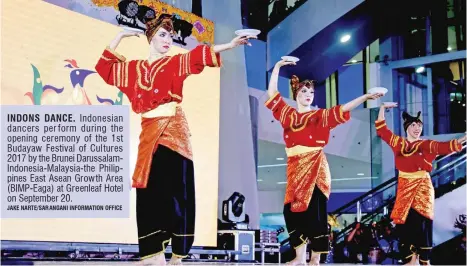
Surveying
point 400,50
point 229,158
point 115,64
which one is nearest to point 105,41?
point 115,64

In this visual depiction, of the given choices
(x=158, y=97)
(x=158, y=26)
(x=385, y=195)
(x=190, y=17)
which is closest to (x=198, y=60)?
(x=158, y=97)

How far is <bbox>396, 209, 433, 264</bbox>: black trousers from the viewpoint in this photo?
6363 mm

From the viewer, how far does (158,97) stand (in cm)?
479

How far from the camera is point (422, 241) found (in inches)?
251

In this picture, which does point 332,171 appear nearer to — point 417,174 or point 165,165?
point 417,174

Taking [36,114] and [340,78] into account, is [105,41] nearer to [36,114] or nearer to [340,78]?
[36,114]

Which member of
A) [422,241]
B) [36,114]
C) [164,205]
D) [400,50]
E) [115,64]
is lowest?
[422,241]

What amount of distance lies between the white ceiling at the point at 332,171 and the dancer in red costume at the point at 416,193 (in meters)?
1.32

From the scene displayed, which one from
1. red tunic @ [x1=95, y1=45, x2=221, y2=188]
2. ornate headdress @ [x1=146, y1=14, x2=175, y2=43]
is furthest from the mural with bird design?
ornate headdress @ [x1=146, y1=14, x2=175, y2=43]

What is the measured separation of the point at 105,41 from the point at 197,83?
1.06m

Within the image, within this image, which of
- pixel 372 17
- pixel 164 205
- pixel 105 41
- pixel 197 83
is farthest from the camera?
pixel 372 17

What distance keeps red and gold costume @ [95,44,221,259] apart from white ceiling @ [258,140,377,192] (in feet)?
8.94

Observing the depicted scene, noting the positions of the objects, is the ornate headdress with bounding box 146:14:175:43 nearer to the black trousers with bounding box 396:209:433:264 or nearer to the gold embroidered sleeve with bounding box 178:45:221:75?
the gold embroidered sleeve with bounding box 178:45:221:75

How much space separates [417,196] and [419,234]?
0.32m
